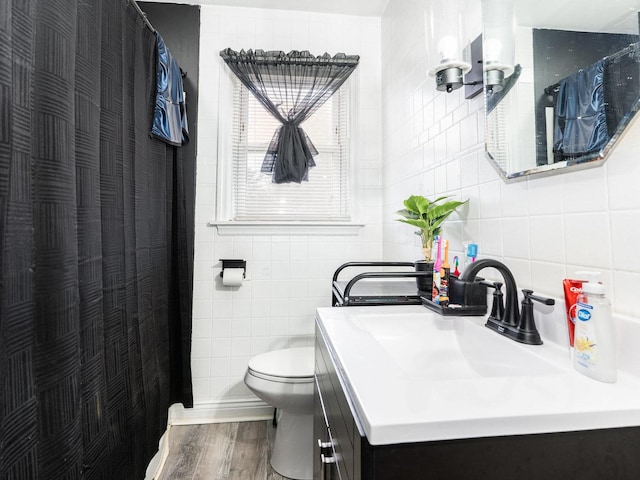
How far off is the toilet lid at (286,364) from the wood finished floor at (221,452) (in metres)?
0.48

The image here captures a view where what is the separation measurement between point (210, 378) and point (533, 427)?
1912mm

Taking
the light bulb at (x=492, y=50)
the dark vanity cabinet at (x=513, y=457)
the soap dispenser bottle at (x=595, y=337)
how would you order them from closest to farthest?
1. the dark vanity cabinet at (x=513, y=457)
2. the soap dispenser bottle at (x=595, y=337)
3. the light bulb at (x=492, y=50)

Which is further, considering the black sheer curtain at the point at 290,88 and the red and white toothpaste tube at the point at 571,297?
the black sheer curtain at the point at 290,88

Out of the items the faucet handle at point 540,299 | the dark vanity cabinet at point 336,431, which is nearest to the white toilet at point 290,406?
the dark vanity cabinet at point 336,431

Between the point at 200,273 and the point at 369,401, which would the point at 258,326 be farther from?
the point at 369,401

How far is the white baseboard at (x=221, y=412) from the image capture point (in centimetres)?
193

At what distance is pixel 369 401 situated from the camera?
0.46 meters

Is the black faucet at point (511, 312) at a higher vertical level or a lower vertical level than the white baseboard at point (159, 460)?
higher

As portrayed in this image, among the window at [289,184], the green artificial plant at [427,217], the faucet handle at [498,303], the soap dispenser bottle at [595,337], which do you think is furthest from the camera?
the window at [289,184]

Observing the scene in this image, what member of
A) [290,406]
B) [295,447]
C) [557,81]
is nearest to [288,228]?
[290,406]

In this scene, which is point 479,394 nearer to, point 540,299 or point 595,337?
point 595,337

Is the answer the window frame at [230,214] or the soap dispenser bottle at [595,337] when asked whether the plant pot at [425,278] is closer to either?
the soap dispenser bottle at [595,337]

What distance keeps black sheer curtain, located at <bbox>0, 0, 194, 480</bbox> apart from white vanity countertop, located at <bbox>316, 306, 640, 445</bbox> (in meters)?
0.65

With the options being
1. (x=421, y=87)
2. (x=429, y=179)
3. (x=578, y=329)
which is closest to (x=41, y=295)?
(x=578, y=329)
